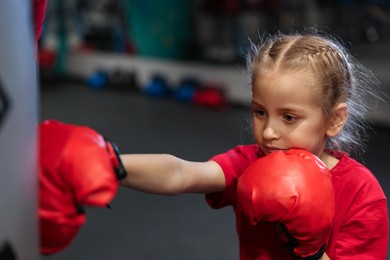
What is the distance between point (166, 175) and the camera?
0.67 meters

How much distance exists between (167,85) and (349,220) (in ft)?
12.0

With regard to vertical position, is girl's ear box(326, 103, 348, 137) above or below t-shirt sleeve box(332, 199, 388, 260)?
above

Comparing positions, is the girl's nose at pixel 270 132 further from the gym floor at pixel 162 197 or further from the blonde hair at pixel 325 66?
the gym floor at pixel 162 197

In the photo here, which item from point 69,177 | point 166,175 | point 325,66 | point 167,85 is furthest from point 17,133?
point 167,85

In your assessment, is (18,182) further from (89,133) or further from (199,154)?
(199,154)

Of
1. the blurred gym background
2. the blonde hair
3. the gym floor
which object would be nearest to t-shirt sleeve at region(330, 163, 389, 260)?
the blonde hair

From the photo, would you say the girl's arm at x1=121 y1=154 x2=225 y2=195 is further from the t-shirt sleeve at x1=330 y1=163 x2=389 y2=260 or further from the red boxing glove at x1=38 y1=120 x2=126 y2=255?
the t-shirt sleeve at x1=330 y1=163 x2=389 y2=260

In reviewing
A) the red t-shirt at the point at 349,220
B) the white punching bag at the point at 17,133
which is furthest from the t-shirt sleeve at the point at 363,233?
the white punching bag at the point at 17,133

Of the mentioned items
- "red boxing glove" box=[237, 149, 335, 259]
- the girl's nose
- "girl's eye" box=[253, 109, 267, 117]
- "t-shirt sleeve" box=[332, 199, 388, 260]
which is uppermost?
"girl's eye" box=[253, 109, 267, 117]

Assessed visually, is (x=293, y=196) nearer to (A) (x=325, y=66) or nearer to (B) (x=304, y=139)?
(B) (x=304, y=139)

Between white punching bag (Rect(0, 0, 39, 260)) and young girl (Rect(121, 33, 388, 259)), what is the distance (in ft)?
0.66

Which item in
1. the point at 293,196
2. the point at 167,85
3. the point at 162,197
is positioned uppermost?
the point at 293,196

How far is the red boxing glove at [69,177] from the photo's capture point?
507mm

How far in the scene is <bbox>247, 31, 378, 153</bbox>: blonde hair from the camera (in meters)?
0.75
